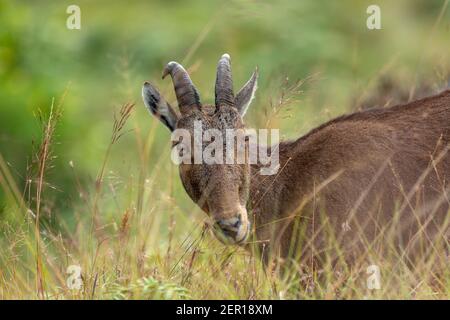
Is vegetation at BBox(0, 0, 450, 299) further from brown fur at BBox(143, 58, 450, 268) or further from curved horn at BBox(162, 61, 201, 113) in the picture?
curved horn at BBox(162, 61, 201, 113)

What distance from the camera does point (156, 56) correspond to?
84.1 feet

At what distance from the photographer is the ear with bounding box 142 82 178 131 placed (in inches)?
370

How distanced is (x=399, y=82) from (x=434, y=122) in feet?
18.0

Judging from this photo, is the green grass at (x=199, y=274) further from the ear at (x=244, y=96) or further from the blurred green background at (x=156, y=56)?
the blurred green background at (x=156, y=56)

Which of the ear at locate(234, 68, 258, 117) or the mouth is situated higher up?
the ear at locate(234, 68, 258, 117)

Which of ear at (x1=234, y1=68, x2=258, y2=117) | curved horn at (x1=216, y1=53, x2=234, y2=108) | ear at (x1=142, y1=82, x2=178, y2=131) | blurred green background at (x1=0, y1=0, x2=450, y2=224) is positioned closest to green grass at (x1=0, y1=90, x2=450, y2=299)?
ear at (x1=142, y1=82, x2=178, y2=131)

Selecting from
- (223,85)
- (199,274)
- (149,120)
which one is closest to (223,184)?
(199,274)

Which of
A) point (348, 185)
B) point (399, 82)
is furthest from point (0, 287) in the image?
point (399, 82)

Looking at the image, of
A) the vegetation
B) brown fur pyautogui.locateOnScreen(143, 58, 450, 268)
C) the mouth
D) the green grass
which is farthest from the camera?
brown fur pyautogui.locateOnScreen(143, 58, 450, 268)

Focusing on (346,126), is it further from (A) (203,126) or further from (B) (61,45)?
(B) (61,45)

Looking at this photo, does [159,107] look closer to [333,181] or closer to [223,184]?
[223,184]

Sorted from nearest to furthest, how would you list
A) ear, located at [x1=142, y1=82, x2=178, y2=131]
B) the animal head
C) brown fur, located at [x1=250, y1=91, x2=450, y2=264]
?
the animal head < brown fur, located at [x1=250, y1=91, x2=450, y2=264] < ear, located at [x1=142, y1=82, x2=178, y2=131]

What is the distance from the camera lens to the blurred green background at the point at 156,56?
52.5ft
